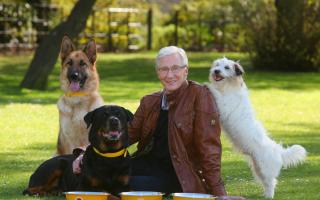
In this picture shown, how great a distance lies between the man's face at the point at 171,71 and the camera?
7661 mm

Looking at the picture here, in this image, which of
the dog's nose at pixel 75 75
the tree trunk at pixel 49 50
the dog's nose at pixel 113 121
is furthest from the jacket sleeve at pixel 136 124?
the tree trunk at pixel 49 50

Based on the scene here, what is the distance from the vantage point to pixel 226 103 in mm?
9016

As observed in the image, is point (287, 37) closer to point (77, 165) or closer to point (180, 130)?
point (180, 130)

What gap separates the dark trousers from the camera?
318 inches

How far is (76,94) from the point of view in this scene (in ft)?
31.8

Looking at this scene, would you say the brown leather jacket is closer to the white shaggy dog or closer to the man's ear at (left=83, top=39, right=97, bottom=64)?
the white shaggy dog

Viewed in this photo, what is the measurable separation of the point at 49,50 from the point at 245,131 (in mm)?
13425

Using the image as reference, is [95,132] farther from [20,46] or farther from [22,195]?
Result: [20,46]

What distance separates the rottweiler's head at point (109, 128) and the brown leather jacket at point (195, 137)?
0.50m

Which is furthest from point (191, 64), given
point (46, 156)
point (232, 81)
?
point (232, 81)

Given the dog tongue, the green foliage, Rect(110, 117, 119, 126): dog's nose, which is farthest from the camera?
the green foliage

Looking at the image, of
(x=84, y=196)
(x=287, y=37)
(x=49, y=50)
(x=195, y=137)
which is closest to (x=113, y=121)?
(x=195, y=137)

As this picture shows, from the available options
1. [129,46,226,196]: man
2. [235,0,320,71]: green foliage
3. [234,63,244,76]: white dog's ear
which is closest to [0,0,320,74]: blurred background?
[235,0,320,71]: green foliage

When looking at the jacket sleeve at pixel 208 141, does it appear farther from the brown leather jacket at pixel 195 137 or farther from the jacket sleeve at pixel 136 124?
the jacket sleeve at pixel 136 124
